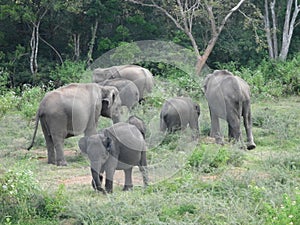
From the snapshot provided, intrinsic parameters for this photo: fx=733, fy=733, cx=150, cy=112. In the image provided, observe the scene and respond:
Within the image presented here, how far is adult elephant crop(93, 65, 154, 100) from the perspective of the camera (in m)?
16.0

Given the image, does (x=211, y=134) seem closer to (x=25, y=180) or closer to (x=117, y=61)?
(x=25, y=180)

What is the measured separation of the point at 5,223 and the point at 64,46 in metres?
18.6

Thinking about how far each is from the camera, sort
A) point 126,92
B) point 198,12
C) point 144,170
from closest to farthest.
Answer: point 144,170
point 126,92
point 198,12

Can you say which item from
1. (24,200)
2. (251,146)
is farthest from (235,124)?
(24,200)

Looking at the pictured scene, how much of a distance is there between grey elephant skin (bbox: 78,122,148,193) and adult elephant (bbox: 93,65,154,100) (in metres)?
7.36

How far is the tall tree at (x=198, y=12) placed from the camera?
21.7 metres

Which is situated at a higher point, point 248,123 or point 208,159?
point 208,159

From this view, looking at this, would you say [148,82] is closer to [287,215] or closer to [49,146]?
[49,146]

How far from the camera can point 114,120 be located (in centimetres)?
1168

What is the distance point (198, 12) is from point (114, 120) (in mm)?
10971

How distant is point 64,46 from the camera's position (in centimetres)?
2495

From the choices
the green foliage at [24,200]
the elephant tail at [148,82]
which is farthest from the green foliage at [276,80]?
the green foliage at [24,200]

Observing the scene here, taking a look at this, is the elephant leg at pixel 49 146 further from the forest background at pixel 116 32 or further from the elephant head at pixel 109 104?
the forest background at pixel 116 32

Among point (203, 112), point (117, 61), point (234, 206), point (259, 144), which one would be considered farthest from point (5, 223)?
point (117, 61)
